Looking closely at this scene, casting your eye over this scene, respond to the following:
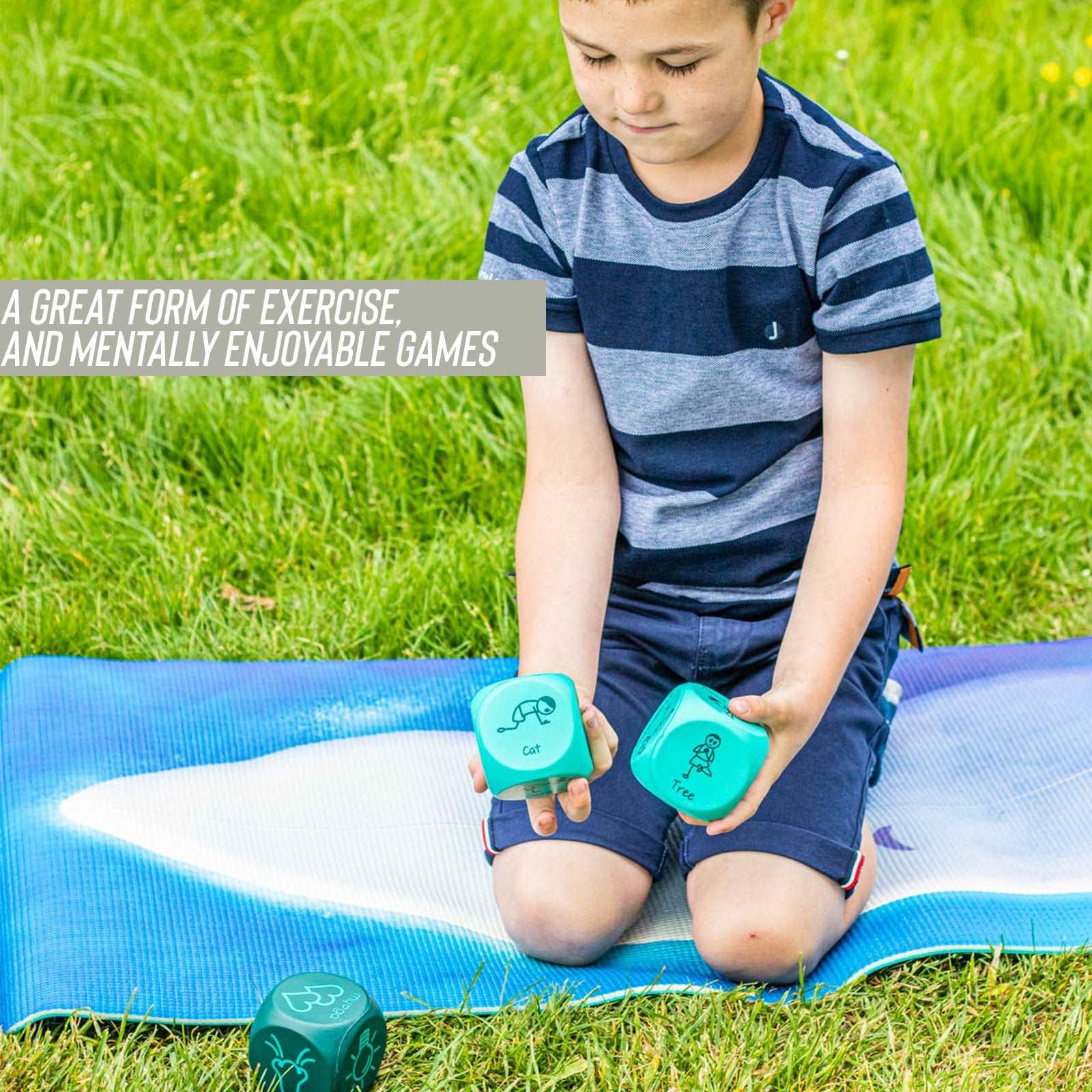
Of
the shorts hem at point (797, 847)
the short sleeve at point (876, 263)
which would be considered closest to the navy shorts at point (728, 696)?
the shorts hem at point (797, 847)

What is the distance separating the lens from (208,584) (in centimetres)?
280

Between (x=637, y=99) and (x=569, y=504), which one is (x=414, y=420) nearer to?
(x=569, y=504)

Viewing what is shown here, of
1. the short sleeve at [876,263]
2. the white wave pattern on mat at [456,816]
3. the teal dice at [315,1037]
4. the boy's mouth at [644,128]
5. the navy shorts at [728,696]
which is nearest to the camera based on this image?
the teal dice at [315,1037]

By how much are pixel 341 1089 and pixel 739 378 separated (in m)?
0.99

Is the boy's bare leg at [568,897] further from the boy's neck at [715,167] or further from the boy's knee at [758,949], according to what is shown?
the boy's neck at [715,167]

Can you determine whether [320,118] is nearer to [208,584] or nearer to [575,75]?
[208,584]

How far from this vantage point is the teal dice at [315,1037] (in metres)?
1.65

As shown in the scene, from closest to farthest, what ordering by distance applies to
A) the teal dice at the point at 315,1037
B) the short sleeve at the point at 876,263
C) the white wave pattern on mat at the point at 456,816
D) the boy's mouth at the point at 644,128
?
the teal dice at the point at 315,1037 → the boy's mouth at the point at 644,128 → the short sleeve at the point at 876,263 → the white wave pattern on mat at the point at 456,816

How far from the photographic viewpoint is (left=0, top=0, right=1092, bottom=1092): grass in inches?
71.9

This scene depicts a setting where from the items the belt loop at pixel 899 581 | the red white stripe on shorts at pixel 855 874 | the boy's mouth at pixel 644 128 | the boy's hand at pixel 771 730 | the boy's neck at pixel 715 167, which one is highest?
the boy's mouth at pixel 644 128

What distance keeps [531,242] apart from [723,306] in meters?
0.28

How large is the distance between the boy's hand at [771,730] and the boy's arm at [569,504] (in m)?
0.31

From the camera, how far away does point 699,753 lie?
5.66 ft

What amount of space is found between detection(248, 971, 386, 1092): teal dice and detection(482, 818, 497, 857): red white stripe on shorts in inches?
14.5
